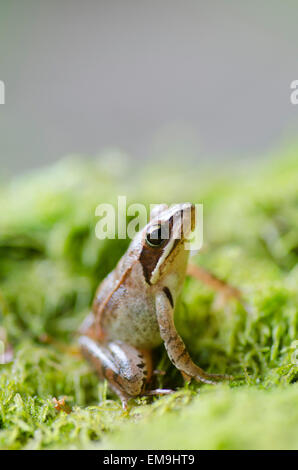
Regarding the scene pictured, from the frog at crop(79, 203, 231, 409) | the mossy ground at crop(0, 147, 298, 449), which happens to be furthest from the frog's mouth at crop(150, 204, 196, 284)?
the mossy ground at crop(0, 147, 298, 449)

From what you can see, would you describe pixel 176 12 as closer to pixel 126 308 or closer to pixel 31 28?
pixel 31 28

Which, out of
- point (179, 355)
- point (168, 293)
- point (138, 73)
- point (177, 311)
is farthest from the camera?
point (138, 73)

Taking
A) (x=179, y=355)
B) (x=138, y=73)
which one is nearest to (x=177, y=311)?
(x=179, y=355)

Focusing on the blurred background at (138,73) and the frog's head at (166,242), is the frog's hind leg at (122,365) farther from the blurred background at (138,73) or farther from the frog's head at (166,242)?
the blurred background at (138,73)

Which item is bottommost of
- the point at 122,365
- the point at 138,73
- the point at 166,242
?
the point at 122,365

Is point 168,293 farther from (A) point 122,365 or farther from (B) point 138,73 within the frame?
(B) point 138,73
